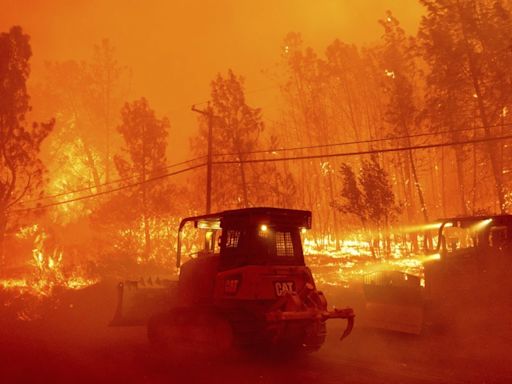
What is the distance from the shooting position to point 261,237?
9.95m

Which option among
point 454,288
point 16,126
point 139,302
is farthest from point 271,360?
point 16,126

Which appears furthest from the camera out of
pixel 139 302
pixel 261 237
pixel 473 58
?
pixel 473 58

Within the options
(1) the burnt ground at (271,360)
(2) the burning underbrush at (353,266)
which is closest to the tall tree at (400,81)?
(2) the burning underbrush at (353,266)

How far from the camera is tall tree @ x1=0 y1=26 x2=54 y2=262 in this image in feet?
74.1

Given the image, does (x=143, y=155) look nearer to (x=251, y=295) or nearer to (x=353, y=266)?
(x=353, y=266)

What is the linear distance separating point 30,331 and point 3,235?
33.2ft

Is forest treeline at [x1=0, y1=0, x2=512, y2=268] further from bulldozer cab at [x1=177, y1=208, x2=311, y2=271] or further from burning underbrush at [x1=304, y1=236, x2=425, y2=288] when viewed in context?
bulldozer cab at [x1=177, y1=208, x2=311, y2=271]

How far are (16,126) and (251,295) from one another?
59.8ft

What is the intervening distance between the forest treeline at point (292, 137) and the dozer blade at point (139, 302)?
920cm

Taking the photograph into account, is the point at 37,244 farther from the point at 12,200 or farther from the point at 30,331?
the point at 30,331

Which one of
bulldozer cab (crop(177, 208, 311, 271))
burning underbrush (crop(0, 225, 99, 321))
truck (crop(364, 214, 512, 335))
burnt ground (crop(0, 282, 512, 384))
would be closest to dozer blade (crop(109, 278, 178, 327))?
burnt ground (crop(0, 282, 512, 384))

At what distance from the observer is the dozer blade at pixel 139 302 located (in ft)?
37.0

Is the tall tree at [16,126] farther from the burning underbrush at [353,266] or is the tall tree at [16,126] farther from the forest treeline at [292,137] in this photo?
the burning underbrush at [353,266]

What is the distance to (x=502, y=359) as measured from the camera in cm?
1005
